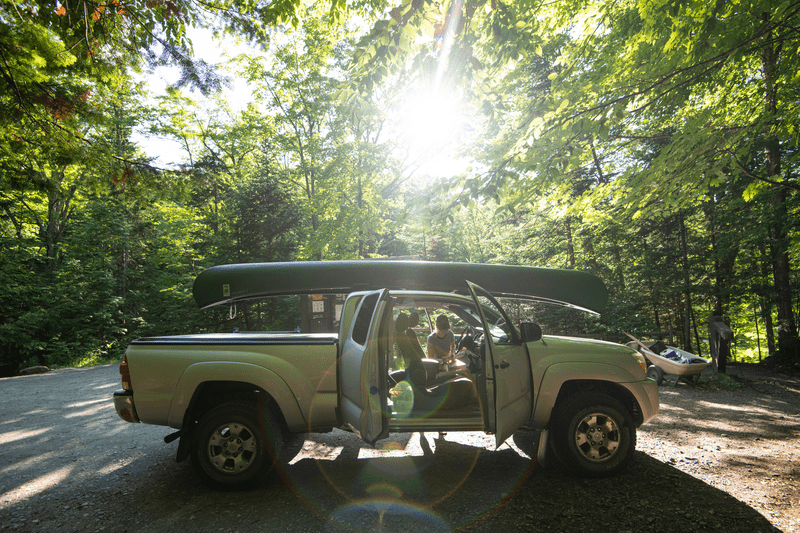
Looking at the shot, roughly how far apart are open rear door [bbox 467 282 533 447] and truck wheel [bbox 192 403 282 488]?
219cm

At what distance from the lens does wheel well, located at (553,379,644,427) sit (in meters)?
4.29

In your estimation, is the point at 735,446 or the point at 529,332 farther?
the point at 735,446

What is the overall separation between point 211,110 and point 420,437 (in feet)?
85.2

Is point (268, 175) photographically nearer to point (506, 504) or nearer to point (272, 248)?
point (272, 248)

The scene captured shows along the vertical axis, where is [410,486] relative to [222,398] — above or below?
below

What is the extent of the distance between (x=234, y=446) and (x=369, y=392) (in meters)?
1.56

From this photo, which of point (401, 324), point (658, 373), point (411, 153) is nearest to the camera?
point (401, 324)

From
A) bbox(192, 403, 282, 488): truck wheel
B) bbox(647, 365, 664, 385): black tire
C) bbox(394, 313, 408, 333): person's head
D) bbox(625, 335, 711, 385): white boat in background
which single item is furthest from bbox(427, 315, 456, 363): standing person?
bbox(647, 365, 664, 385): black tire

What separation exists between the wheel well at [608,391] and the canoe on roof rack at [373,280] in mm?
2255

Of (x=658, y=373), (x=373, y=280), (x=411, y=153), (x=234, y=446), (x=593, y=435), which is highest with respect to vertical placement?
(x=411, y=153)

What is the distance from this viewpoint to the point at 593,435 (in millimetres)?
4137

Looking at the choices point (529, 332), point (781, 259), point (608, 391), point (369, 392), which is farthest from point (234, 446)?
point (781, 259)

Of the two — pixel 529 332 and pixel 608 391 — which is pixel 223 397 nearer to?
pixel 529 332

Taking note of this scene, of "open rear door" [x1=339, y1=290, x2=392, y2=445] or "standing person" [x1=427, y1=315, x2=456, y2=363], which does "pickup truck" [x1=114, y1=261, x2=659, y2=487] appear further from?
"standing person" [x1=427, y1=315, x2=456, y2=363]
